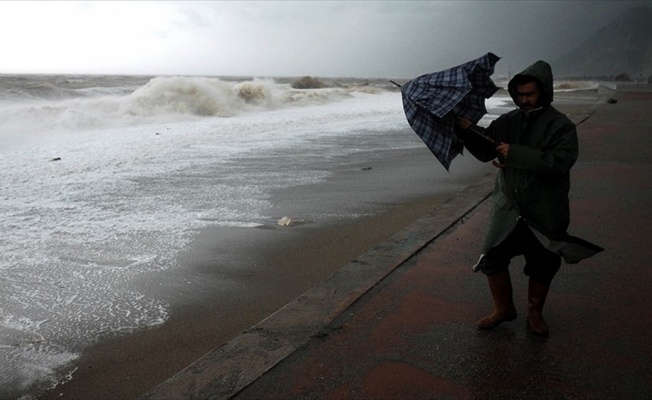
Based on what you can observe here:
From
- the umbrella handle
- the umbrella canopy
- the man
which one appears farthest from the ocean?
the umbrella canopy

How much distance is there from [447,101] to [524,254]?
0.97m

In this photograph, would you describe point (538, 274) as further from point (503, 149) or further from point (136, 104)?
point (136, 104)

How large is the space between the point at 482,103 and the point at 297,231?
2.87 metres

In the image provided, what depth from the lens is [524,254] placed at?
289 cm

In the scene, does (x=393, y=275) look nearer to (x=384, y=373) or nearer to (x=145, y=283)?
(x=384, y=373)

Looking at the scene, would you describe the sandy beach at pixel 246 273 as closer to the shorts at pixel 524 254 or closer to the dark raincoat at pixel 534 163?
the shorts at pixel 524 254

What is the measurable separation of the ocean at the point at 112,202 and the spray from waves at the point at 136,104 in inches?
6.3

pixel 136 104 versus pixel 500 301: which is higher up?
pixel 136 104

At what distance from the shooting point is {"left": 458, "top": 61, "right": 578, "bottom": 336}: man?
262 centimetres

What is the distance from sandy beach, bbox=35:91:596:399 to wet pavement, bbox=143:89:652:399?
368 millimetres

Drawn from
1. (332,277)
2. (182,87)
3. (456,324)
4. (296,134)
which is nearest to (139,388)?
(332,277)

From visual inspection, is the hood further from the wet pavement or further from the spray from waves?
the spray from waves

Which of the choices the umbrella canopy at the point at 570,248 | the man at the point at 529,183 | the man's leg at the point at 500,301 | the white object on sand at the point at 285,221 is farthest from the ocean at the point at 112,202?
the umbrella canopy at the point at 570,248

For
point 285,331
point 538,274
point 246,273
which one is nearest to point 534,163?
point 538,274
